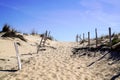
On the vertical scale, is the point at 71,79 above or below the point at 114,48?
below

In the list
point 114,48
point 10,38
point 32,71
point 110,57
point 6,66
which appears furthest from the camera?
point 10,38

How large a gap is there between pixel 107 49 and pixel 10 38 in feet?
32.2

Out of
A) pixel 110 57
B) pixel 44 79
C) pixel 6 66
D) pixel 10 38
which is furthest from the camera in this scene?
pixel 10 38

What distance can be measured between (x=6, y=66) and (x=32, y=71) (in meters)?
1.96

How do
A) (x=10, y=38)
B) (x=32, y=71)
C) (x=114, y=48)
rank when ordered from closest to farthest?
(x=32, y=71) < (x=114, y=48) < (x=10, y=38)

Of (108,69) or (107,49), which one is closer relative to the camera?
(108,69)

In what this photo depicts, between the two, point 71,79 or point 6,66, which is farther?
point 6,66

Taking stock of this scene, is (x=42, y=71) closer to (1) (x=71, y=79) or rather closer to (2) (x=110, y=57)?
(1) (x=71, y=79)

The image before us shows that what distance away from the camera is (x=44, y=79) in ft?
25.5

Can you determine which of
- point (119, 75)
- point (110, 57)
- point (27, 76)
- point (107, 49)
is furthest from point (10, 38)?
point (119, 75)

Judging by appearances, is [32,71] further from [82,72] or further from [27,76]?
[82,72]

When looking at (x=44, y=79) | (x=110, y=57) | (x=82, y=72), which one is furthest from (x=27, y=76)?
(x=110, y=57)

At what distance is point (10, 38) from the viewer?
19828 mm

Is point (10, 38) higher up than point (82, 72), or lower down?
higher up
